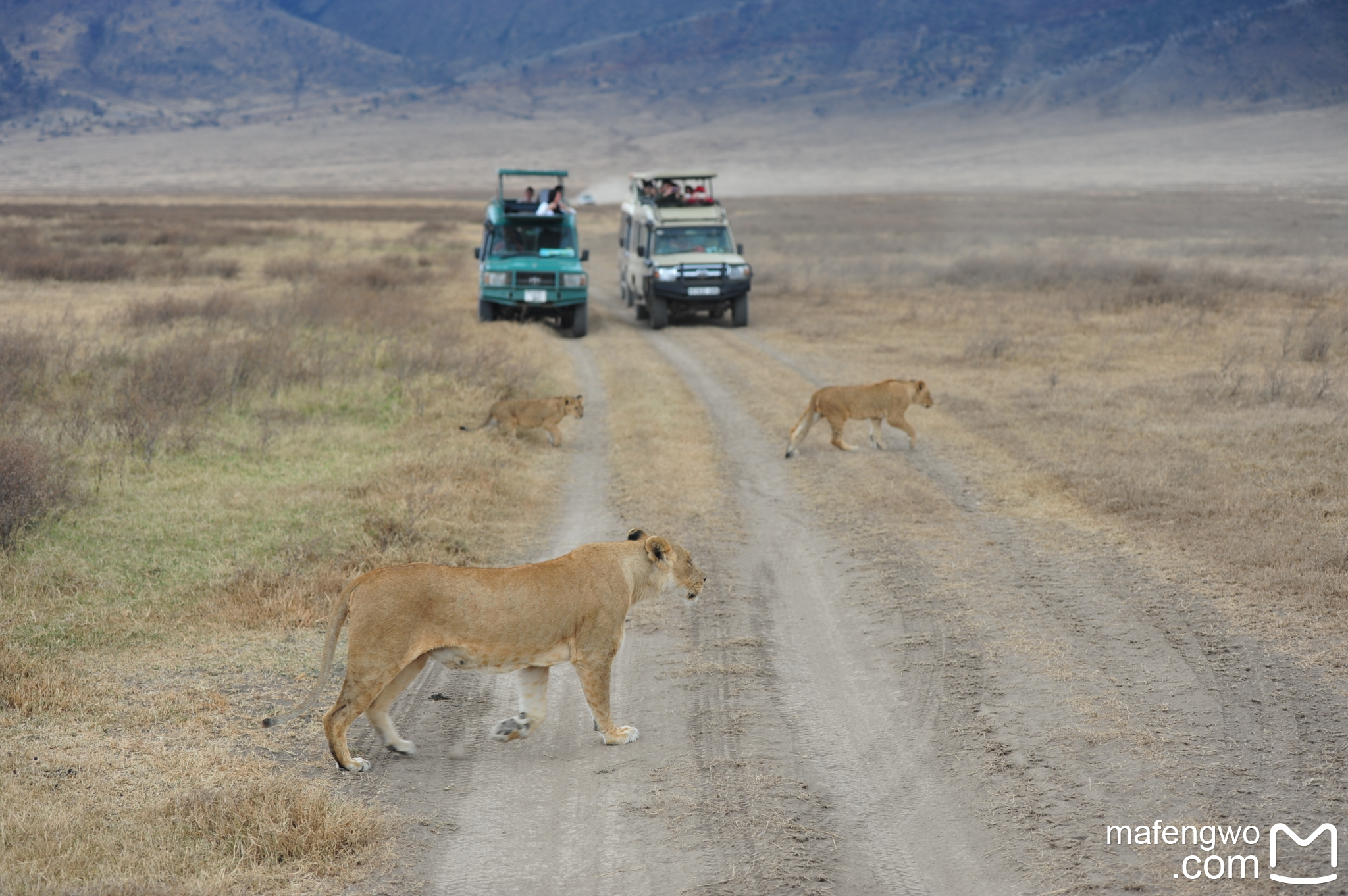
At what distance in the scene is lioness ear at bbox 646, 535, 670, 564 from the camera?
593 cm

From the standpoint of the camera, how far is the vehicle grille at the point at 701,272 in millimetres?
23844

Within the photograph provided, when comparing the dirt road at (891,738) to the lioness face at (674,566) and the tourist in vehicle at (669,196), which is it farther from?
the tourist in vehicle at (669,196)

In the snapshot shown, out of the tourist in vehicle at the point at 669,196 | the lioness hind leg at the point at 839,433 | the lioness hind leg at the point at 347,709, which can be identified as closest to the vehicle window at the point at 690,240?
the tourist in vehicle at the point at 669,196

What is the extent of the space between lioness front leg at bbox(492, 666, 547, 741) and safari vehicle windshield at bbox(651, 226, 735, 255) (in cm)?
1962

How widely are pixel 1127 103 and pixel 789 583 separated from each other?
149902mm

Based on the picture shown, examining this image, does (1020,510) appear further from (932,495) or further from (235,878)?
(235,878)

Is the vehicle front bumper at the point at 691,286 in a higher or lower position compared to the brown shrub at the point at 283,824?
higher

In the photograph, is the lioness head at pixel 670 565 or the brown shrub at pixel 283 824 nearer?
the brown shrub at pixel 283 824

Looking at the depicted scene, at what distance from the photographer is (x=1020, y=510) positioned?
33.7 ft

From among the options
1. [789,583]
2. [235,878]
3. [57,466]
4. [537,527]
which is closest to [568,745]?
[235,878]

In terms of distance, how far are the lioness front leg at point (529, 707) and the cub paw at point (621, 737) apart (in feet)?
1.17

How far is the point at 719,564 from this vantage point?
29.4 feet

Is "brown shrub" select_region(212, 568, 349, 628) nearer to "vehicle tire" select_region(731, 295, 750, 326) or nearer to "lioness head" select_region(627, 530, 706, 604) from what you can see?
"lioness head" select_region(627, 530, 706, 604)

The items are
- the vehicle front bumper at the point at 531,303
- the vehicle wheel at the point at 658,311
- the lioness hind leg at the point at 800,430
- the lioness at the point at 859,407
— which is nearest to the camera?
the lioness hind leg at the point at 800,430
